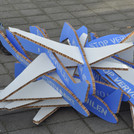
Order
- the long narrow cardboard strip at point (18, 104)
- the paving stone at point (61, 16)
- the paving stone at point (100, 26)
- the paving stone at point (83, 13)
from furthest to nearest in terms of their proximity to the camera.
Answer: the paving stone at point (83, 13) < the paving stone at point (61, 16) < the paving stone at point (100, 26) < the long narrow cardboard strip at point (18, 104)

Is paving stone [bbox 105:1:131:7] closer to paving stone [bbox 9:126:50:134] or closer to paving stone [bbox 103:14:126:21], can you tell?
paving stone [bbox 103:14:126:21]

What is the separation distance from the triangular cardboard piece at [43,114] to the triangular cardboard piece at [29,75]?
656 millimetres

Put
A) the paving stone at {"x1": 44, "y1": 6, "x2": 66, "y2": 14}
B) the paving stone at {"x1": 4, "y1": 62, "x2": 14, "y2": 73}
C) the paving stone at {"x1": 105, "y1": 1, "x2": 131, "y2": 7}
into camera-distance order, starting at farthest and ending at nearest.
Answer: the paving stone at {"x1": 105, "y1": 1, "x2": 131, "y2": 7}
the paving stone at {"x1": 44, "y1": 6, "x2": 66, "y2": 14}
the paving stone at {"x1": 4, "y1": 62, "x2": 14, "y2": 73}

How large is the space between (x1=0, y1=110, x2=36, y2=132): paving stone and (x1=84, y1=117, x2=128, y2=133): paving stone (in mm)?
1092

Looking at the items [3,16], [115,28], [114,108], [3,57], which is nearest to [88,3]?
[115,28]

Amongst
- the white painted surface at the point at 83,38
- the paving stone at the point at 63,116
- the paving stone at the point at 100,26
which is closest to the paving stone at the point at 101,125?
the paving stone at the point at 63,116

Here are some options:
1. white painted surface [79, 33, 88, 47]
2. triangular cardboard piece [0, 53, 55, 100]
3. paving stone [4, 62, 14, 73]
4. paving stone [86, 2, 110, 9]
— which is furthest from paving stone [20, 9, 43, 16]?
triangular cardboard piece [0, 53, 55, 100]

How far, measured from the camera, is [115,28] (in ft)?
38.1

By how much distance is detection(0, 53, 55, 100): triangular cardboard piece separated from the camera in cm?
714

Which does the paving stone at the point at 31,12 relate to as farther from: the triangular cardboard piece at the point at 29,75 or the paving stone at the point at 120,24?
the triangular cardboard piece at the point at 29,75

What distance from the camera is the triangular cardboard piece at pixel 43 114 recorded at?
717 centimetres

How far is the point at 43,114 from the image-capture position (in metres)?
7.33

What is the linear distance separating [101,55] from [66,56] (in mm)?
701

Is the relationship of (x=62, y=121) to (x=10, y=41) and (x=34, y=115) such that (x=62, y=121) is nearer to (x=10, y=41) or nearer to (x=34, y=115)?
(x=34, y=115)
